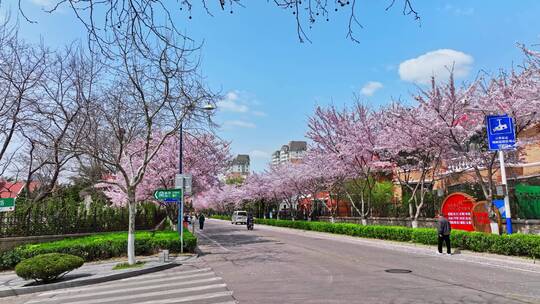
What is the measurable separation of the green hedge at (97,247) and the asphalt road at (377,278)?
2368 millimetres

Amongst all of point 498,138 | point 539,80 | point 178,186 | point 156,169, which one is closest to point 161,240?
point 178,186

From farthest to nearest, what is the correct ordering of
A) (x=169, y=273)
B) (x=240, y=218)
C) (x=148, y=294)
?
1. (x=240, y=218)
2. (x=169, y=273)
3. (x=148, y=294)

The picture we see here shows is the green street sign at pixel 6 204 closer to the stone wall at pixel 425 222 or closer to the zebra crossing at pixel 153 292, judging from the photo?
the zebra crossing at pixel 153 292

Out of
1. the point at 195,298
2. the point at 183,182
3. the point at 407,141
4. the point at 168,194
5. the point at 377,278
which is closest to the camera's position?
the point at 195,298

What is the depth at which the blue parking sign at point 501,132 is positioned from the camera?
52.3 ft

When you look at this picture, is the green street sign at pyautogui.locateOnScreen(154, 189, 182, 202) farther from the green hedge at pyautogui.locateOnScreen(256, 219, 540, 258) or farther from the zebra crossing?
the green hedge at pyautogui.locateOnScreen(256, 219, 540, 258)

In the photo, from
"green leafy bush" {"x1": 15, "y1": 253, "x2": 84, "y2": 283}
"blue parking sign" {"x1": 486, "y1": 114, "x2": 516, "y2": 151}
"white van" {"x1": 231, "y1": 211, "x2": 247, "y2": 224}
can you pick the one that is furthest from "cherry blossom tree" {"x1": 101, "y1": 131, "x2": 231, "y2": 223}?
"white van" {"x1": 231, "y1": 211, "x2": 247, "y2": 224}

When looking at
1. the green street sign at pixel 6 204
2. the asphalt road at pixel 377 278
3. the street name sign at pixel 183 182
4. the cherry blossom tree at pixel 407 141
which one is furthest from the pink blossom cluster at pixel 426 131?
the green street sign at pixel 6 204

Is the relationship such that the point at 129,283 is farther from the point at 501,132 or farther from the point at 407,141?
the point at 407,141

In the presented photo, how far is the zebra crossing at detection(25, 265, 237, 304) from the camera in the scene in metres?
8.80

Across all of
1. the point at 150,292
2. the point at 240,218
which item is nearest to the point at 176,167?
the point at 150,292

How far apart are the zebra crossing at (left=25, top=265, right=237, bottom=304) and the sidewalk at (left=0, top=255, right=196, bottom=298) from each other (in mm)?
452

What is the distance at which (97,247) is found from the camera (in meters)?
17.0

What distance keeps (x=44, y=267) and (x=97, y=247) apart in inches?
217
